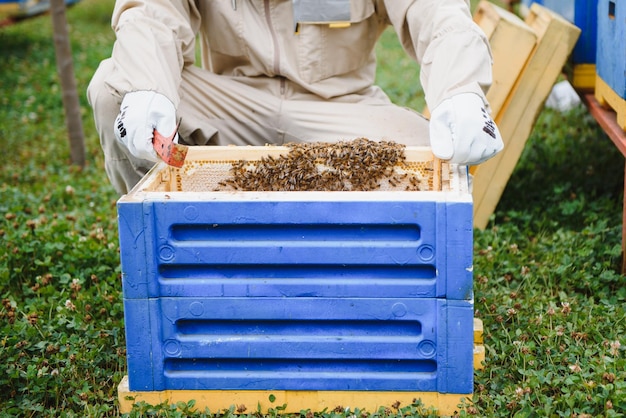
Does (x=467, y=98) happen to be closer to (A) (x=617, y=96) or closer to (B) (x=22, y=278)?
(A) (x=617, y=96)

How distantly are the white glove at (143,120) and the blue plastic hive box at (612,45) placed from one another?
141 centimetres

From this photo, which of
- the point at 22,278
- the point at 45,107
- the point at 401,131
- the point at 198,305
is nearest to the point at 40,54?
the point at 45,107

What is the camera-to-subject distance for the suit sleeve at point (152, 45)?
7.07ft

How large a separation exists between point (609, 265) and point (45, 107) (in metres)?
4.55

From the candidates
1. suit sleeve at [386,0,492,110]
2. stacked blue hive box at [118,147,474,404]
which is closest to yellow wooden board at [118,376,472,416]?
stacked blue hive box at [118,147,474,404]

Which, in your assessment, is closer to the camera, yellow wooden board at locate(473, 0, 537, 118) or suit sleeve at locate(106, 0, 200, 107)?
suit sleeve at locate(106, 0, 200, 107)

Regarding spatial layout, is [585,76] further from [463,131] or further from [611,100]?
[463,131]

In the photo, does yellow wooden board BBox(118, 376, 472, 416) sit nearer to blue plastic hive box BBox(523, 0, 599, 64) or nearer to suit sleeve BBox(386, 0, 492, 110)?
suit sleeve BBox(386, 0, 492, 110)

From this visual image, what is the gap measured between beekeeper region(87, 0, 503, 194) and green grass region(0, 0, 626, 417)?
1.55 feet

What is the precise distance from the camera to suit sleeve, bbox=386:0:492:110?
6.86 ft

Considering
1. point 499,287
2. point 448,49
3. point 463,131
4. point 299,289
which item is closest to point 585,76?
point 499,287

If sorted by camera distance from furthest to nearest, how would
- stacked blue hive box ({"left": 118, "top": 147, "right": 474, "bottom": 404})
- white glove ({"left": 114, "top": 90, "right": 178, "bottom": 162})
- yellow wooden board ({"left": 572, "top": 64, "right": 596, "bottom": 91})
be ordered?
yellow wooden board ({"left": 572, "top": 64, "right": 596, "bottom": 91}), white glove ({"left": 114, "top": 90, "right": 178, "bottom": 162}), stacked blue hive box ({"left": 118, "top": 147, "right": 474, "bottom": 404})

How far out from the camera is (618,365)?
201 cm

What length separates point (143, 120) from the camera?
2.01 metres
